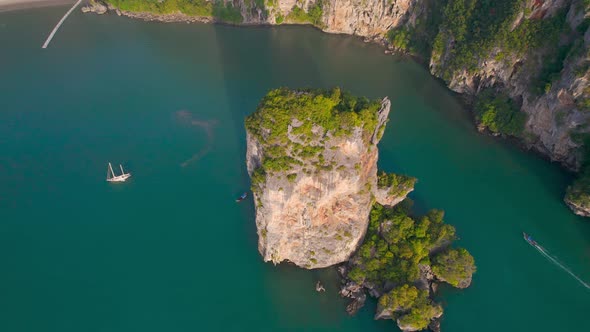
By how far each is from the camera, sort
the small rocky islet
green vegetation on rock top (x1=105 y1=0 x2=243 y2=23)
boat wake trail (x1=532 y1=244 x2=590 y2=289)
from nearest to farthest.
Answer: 1. the small rocky islet
2. boat wake trail (x1=532 y1=244 x2=590 y2=289)
3. green vegetation on rock top (x1=105 y1=0 x2=243 y2=23)

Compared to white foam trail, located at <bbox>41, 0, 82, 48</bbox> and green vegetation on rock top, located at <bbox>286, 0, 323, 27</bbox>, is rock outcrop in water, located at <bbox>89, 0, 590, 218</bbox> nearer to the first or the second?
green vegetation on rock top, located at <bbox>286, 0, 323, 27</bbox>

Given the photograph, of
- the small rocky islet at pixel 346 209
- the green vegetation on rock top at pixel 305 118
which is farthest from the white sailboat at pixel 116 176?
the green vegetation on rock top at pixel 305 118

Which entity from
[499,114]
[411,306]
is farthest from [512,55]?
[411,306]

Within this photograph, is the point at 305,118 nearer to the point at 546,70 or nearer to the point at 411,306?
the point at 411,306

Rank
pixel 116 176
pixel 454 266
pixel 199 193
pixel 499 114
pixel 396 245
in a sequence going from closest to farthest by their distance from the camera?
pixel 454 266 → pixel 396 245 → pixel 199 193 → pixel 116 176 → pixel 499 114

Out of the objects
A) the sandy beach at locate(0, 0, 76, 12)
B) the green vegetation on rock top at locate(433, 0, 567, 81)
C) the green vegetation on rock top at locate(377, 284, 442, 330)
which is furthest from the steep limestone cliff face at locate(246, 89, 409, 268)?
the sandy beach at locate(0, 0, 76, 12)

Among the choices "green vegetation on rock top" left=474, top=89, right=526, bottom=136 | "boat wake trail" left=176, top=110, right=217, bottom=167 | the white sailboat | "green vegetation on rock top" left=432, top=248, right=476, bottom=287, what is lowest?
"green vegetation on rock top" left=432, top=248, right=476, bottom=287

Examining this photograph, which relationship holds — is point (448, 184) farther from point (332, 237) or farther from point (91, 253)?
point (91, 253)

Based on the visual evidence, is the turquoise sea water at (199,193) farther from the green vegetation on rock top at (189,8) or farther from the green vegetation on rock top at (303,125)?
the green vegetation on rock top at (303,125)
